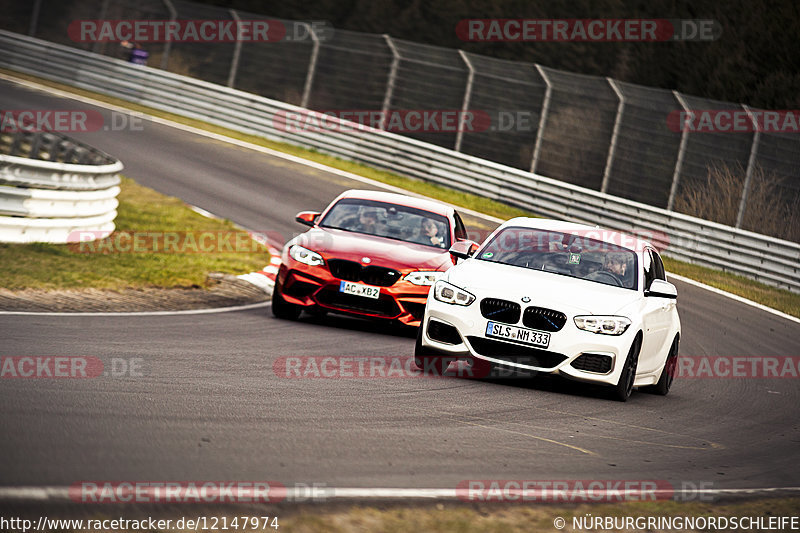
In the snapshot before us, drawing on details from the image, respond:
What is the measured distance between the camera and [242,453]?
6129mm

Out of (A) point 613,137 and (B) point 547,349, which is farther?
(A) point 613,137

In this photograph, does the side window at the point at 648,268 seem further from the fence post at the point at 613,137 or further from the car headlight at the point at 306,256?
the fence post at the point at 613,137

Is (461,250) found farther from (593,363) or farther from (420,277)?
(593,363)

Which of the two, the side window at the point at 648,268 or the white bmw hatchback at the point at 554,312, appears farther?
the side window at the point at 648,268

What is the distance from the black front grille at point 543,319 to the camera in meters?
9.49

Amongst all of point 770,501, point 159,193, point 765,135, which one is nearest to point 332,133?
point 159,193

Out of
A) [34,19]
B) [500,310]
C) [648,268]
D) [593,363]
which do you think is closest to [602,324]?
[593,363]

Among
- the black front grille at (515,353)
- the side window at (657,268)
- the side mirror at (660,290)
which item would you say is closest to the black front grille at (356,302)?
the black front grille at (515,353)

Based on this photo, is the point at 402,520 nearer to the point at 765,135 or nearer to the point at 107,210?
the point at 107,210

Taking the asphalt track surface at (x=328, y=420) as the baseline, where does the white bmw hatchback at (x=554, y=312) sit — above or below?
above

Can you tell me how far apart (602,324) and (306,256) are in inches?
159

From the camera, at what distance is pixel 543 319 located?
9.50m

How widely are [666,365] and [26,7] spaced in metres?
41.1

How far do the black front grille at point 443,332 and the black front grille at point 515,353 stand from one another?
14 cm
